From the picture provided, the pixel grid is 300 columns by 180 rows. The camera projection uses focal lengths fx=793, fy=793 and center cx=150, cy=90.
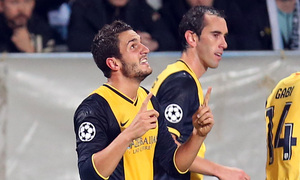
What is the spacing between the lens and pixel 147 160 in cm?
507

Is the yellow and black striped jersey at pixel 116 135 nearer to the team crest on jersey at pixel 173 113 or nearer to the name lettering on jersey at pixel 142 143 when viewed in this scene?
the name lettering on jersey at pixel 142 143

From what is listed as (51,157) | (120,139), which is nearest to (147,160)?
(120,139)

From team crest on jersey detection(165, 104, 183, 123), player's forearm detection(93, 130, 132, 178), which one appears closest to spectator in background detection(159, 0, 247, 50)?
team crest on jersey detection(165, 104, 183, 123)

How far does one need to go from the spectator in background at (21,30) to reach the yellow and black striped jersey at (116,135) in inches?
109

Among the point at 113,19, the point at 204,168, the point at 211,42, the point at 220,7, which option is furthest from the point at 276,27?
the point at 204,168

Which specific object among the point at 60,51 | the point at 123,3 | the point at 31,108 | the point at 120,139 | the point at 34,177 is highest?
the point at 123,3

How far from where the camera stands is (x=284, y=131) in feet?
17.8

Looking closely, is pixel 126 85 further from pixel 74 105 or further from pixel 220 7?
pixel 220 7

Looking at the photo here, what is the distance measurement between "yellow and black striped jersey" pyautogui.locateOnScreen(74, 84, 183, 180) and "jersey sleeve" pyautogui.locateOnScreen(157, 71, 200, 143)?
1.32ft

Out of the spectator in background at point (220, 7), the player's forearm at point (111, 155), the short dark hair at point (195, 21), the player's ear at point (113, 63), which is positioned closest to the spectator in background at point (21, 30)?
the spectator in background at point (220, 7)

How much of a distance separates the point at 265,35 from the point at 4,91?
2.97 meters

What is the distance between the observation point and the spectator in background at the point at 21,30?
7.77 m

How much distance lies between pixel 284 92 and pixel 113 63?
129 centimetres

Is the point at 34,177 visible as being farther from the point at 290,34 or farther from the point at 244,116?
the point at 290,34
